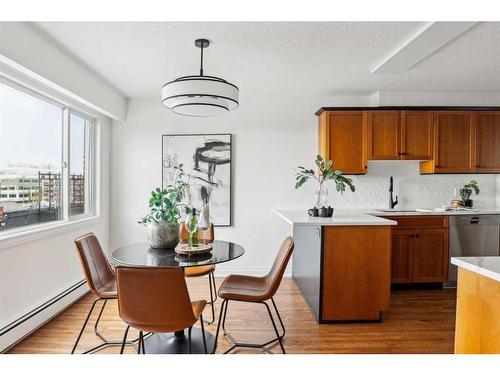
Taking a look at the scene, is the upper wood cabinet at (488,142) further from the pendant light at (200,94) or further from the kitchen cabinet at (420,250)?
the pendant light at (200,94)

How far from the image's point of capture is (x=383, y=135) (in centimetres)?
391

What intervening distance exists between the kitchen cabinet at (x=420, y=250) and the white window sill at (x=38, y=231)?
3434 millimetres

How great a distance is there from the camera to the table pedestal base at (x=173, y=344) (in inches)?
90.0

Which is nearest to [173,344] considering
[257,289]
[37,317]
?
[257,289]

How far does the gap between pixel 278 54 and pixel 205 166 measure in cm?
181

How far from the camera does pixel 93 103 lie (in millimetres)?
3316

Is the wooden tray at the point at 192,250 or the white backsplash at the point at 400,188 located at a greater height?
the white backsplash at the point at 400,188

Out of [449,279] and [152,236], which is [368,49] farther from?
[449,279]

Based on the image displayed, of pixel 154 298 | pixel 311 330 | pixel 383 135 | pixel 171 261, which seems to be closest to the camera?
pixel 154 298

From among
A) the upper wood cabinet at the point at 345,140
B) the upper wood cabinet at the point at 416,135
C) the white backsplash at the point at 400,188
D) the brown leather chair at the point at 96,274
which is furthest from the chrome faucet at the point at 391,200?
the brown leather chair at the point at 96,274

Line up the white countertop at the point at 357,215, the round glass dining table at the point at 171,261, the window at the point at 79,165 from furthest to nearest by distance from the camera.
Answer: the window at the point at 79,165 < the white countertop at the point at 357,215 < the round glass dining table at the point at 171,261

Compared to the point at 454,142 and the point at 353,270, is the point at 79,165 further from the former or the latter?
the point at 454,142

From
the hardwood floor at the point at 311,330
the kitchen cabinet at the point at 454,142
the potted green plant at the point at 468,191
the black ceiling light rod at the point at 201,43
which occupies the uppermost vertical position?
the black ceiling light rod at the point at 201,43

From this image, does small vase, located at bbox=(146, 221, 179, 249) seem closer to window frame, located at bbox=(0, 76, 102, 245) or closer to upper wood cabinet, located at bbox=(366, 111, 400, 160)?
window frame, located at bbox=(0, 76, 102, 245)
